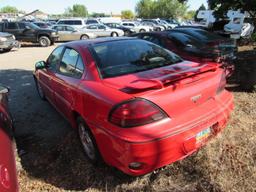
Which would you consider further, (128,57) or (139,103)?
(128,57)

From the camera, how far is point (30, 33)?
817 inches

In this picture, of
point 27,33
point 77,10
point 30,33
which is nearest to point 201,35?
point 30,33

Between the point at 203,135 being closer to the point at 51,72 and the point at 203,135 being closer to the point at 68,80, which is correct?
the point at 68,80

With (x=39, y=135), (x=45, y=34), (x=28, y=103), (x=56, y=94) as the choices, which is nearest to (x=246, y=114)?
(x=56, y=94)

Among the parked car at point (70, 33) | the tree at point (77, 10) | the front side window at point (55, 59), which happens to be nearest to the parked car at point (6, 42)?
the parked car at point (70, 33)

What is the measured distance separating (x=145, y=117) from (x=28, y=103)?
4.41 m

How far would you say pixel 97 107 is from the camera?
3.10 m

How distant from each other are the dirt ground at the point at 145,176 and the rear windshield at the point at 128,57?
122cm

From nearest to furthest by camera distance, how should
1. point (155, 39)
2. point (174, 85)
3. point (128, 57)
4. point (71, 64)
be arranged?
point (174, 85) → point (128, 57) → point (71, 64) → point (155, 39)

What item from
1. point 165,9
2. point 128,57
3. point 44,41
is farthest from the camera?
point 165,9

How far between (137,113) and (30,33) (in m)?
19.9

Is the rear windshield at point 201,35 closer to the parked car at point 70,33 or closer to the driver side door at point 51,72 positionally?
the driver side door at point 51,72

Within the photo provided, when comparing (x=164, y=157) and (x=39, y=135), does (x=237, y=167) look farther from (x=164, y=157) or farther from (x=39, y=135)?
(x=39, y=135)

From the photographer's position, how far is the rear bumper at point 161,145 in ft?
8.93
